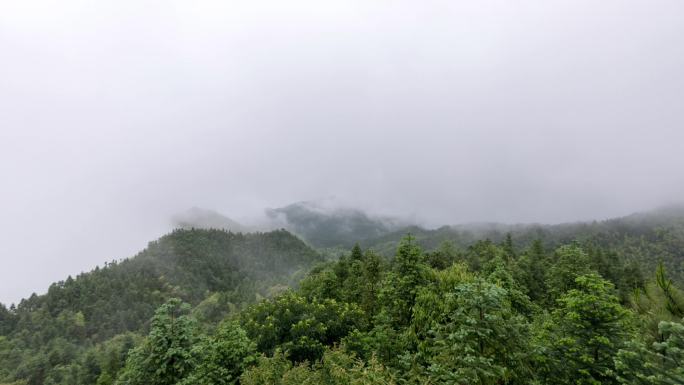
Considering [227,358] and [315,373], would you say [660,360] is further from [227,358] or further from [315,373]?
[227,358]

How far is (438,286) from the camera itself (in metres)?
19.7

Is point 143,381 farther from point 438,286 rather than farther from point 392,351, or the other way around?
point 438,286

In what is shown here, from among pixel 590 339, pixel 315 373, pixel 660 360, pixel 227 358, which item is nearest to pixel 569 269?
pixel 590 339

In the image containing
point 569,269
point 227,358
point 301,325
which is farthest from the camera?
point 569,269

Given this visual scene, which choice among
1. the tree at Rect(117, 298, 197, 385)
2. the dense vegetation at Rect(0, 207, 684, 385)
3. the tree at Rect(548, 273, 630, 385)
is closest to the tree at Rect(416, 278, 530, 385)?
the dense vegetation at Rect(0, 207, 684, 385)

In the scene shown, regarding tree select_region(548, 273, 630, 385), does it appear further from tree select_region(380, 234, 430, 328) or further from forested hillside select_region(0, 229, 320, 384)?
forested hillside select_region(0, 229, 320, 384)

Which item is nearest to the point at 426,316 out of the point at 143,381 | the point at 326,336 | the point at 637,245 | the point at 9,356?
the point at 326,336

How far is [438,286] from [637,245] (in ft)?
668

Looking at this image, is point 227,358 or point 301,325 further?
point 301,325

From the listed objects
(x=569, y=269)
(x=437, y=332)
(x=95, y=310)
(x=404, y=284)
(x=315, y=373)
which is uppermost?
(x=437, y=332)

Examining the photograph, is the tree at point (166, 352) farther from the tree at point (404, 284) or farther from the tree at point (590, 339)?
the tree at point (590, 339)

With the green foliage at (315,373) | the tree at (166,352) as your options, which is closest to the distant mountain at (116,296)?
the tree at (166,352)

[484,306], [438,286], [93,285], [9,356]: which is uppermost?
[484,306]

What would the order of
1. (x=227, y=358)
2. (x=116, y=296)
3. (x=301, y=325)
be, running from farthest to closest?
(x=116, y=296) < (x=301, y=325) < (x=227, y=358)
